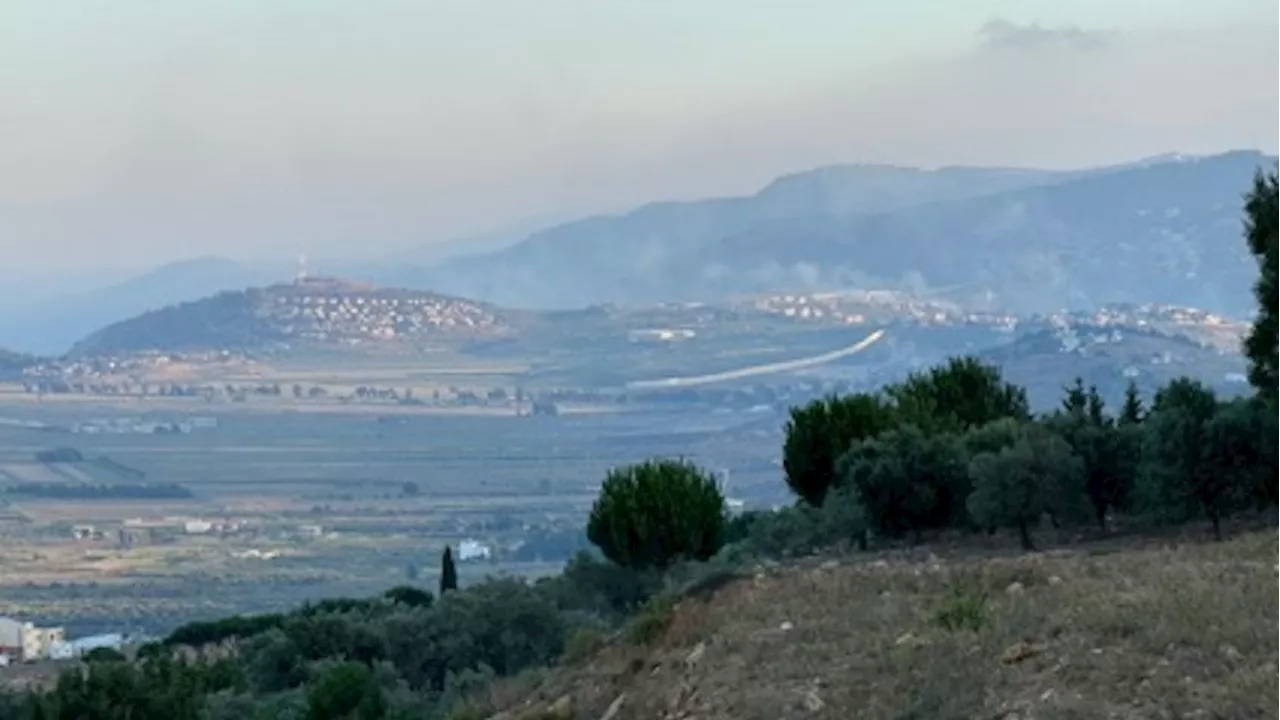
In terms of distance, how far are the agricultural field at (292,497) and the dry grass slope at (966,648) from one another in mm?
51899

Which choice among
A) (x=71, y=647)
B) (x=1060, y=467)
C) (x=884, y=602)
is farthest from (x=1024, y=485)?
(x=71, y=647)

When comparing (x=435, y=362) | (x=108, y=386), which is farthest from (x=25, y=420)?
(x=435, y=362)

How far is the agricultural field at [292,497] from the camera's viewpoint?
7925 centimetres

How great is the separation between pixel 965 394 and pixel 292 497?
80396mm

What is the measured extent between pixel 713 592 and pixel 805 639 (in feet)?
7.81

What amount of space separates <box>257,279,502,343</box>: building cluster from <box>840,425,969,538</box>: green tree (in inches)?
5569

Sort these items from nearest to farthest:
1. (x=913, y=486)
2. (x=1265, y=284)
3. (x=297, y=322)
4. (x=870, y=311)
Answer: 1. (x=1265, y=284)
2. (x=913, y=486)
3. (x=297, y=322)
4. (x=870, y=311)

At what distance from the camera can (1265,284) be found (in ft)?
76.8

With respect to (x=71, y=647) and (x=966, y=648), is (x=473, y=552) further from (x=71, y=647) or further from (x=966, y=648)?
(x=966, y=648)

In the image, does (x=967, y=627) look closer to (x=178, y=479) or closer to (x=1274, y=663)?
(x=1274, y=663)

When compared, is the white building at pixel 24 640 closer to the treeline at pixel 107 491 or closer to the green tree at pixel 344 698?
the green tree at pixel 344 698

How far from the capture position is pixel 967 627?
1206 cm

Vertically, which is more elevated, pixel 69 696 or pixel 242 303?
pixel 242 303

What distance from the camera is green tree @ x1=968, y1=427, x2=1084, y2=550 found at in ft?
70.8
